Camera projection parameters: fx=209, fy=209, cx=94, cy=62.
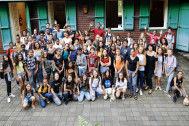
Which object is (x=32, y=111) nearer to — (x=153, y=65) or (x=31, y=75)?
(x=31, y=75)

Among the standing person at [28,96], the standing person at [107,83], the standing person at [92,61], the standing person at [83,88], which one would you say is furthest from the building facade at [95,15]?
the standing person at [28,96]

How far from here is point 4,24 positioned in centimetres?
1203

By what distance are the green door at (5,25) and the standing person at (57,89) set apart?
636cm

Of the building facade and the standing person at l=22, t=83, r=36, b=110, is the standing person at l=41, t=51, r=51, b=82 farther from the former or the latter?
the building facade

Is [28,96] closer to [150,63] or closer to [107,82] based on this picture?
[107,82]

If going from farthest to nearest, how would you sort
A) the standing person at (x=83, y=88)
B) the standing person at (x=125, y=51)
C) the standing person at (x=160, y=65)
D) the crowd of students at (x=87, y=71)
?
the standing person at (x=125, y=51) < the standing person at (x=160, y=65) < the standing person at (x=83, y=88) < the crowd of students at (x=87, y=71)

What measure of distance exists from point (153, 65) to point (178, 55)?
5.02m

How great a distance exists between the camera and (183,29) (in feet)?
39.3

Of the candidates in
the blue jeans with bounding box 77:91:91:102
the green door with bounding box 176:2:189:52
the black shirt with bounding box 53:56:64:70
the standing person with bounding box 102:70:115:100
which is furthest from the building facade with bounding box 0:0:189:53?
the blue jeans with bounding box 77:91:91:102

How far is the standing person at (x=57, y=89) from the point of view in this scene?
718 cm

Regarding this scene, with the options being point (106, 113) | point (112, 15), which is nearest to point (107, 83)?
point (106, 113)

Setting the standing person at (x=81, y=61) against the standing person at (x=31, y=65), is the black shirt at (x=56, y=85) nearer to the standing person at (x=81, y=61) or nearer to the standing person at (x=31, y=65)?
the standing person at (x=31, y=65)

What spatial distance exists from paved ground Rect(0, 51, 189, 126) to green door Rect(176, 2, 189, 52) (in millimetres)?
5629

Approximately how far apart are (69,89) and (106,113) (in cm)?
158
